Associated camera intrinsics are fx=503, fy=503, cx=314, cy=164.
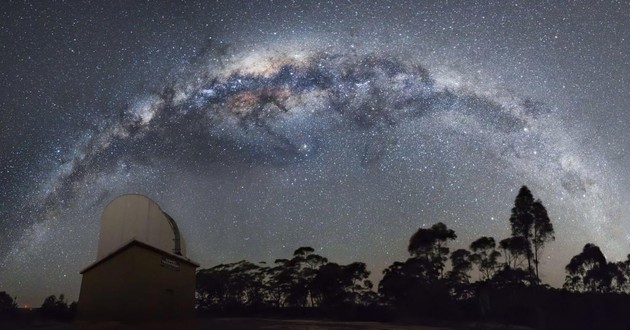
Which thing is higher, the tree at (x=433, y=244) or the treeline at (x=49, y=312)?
the tree at (x=433, y=244)

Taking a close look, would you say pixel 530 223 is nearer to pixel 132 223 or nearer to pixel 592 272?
pixel 592 272

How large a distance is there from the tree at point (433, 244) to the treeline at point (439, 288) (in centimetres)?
11

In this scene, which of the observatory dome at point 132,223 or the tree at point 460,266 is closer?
the observatory dome at point 132,223

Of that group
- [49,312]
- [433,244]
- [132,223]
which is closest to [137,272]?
[132,223]

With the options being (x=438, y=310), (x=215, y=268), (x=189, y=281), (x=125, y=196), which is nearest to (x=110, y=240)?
(x=125, y=196)

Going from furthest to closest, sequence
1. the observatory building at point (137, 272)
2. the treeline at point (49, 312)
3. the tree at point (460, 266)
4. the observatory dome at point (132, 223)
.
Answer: the tree at point (460, 266), the treeline at point (49, 312), the observatory dome at point (132, 223), the observatory building at point (137, 272)

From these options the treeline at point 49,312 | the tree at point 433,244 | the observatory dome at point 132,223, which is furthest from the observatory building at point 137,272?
the tree at point 433,244

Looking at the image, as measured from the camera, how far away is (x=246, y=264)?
199ft

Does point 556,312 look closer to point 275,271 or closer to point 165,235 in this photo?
point 275,271

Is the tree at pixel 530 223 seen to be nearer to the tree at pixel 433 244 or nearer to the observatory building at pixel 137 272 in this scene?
the tree at pixel 433 244

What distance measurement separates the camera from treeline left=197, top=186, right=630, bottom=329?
48.1 metres

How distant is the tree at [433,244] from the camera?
57500mm

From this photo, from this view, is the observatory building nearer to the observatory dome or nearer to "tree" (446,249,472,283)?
the observatory dome

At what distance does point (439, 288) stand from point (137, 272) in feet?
128
